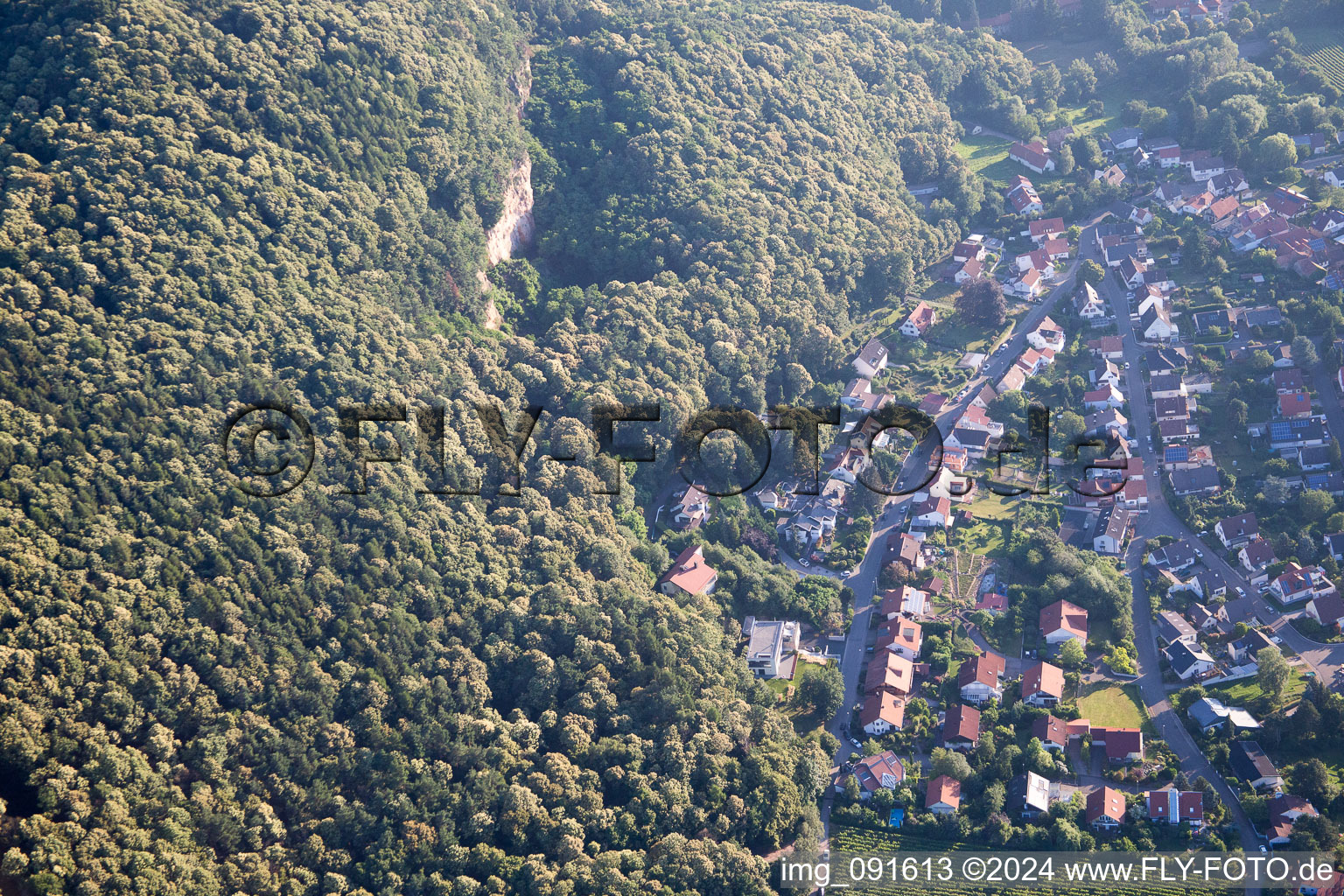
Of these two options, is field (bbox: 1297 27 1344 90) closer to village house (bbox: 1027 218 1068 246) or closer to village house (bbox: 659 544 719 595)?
village house (bbox: 1027 218 1068 246)

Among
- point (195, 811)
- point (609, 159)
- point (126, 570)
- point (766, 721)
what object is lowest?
point (195, 811)

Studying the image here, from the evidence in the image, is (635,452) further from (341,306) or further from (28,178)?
(28,178)

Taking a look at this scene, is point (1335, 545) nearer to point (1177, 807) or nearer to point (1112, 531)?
point (1112, 531)

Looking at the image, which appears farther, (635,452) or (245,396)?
(635,452)

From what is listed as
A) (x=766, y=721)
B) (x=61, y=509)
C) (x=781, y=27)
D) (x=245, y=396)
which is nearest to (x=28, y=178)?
(x=245, y=396)

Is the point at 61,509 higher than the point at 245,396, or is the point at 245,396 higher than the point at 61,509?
the point at 245,396

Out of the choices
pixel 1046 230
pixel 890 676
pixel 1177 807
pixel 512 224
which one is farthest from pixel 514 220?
pixel 1177 807

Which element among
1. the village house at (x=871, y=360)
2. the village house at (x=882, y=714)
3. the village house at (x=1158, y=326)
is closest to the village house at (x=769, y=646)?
the village house at (x=882, y=714)
